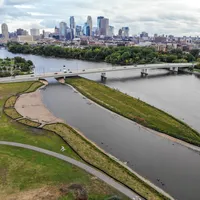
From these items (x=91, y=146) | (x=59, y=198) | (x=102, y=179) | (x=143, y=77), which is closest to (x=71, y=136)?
(x=91, y=146)

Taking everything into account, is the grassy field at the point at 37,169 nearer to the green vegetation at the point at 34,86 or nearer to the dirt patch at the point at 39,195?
the dirt patch at the point at 39,195

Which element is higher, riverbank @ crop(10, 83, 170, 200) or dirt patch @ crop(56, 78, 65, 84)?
dirt patch @ crop(56, 78, 65, 84)

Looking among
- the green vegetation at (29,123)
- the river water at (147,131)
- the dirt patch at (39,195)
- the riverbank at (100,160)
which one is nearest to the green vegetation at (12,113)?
the green vegetation at (29,123)

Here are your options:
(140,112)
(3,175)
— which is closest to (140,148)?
(140,112)

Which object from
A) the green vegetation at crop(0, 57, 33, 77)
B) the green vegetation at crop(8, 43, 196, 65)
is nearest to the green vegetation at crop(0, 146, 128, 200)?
the green vegetation at crop(0, 57, 33, 77)

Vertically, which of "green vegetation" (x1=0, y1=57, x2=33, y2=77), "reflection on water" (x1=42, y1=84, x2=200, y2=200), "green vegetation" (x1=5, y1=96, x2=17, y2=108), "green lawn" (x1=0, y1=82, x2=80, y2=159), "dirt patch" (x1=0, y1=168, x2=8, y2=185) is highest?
"green vegetation" (x1=0, y1=57, x2=33, y2=77)

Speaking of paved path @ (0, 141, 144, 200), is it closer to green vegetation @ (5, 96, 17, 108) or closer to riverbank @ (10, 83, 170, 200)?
riverbank @ (10, 83, 170, 200)

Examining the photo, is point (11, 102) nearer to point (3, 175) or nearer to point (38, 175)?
point (3, 175)
